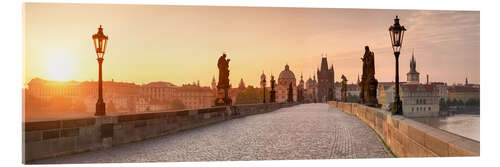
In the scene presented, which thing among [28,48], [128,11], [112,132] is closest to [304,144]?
[112,132]

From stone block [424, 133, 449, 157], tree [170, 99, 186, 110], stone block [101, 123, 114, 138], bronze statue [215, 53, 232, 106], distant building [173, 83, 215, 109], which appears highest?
bronze statue [215, 53, 232, 106]

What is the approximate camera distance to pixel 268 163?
8523 mm

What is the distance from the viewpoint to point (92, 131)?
9508 mm

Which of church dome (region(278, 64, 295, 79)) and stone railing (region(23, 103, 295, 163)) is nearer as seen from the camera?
stone railing (region(23, 103, 295, 163))

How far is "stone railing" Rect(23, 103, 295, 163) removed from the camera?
805 cm

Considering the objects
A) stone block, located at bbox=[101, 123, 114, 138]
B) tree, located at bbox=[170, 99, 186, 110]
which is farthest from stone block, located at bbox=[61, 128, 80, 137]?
tree, located at bbox=[170, 99, 186, 110]

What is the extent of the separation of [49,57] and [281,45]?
35.4 ft

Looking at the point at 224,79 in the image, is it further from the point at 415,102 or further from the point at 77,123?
the point at 415,102

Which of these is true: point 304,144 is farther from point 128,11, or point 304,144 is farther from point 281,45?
point 281,45

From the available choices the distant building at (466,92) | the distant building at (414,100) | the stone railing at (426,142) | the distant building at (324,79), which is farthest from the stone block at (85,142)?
the distant building at (324,79)

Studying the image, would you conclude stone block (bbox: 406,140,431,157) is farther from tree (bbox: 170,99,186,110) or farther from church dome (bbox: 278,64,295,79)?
church dome (bbox: 278,64,295,79)

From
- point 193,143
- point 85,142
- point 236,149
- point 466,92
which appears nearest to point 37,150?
point 85,142

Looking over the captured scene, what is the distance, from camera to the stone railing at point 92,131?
8.05m

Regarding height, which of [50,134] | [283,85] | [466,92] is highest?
[466,92]
